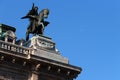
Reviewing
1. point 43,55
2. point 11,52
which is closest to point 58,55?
point 43,55

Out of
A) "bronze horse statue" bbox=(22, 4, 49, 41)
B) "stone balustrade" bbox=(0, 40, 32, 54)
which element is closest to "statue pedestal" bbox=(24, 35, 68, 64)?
"stone balustrade" bbox=(0, 40, 32, 54)

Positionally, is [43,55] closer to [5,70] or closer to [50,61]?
[50,61]

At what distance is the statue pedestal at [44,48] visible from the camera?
4834 cm

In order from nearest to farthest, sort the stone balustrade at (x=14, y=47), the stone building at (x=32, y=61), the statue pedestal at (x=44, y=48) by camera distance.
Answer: the stone building at (x=32, y=61) < the stone balustrade at (x=14, y=47) < the statue pedestal at (x=44, y=48)

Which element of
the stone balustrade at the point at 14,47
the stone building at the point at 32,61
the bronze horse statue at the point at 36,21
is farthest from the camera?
the bronze horse statue at the point at 36,21

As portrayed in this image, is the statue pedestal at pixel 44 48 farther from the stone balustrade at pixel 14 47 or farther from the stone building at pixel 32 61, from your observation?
the stone balustrade at pixel 14 47

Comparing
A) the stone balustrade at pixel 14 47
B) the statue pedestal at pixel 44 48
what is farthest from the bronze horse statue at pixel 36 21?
the stone balustrade at pixel 14 47

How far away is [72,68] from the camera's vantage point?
4847 centimetres

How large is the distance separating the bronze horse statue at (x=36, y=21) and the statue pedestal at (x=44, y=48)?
1.14 m

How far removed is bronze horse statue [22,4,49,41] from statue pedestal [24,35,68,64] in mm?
1144

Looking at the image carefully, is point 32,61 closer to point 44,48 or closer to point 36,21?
point 44,48

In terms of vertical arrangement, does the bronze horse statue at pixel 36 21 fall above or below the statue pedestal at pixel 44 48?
above

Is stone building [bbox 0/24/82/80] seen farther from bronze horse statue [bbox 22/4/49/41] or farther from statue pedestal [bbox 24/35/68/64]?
bronze horse statue [bbox 22/4/49/41]

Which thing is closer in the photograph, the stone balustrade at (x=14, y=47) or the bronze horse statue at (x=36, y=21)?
the stone balustrade at (x=14, y=47)
